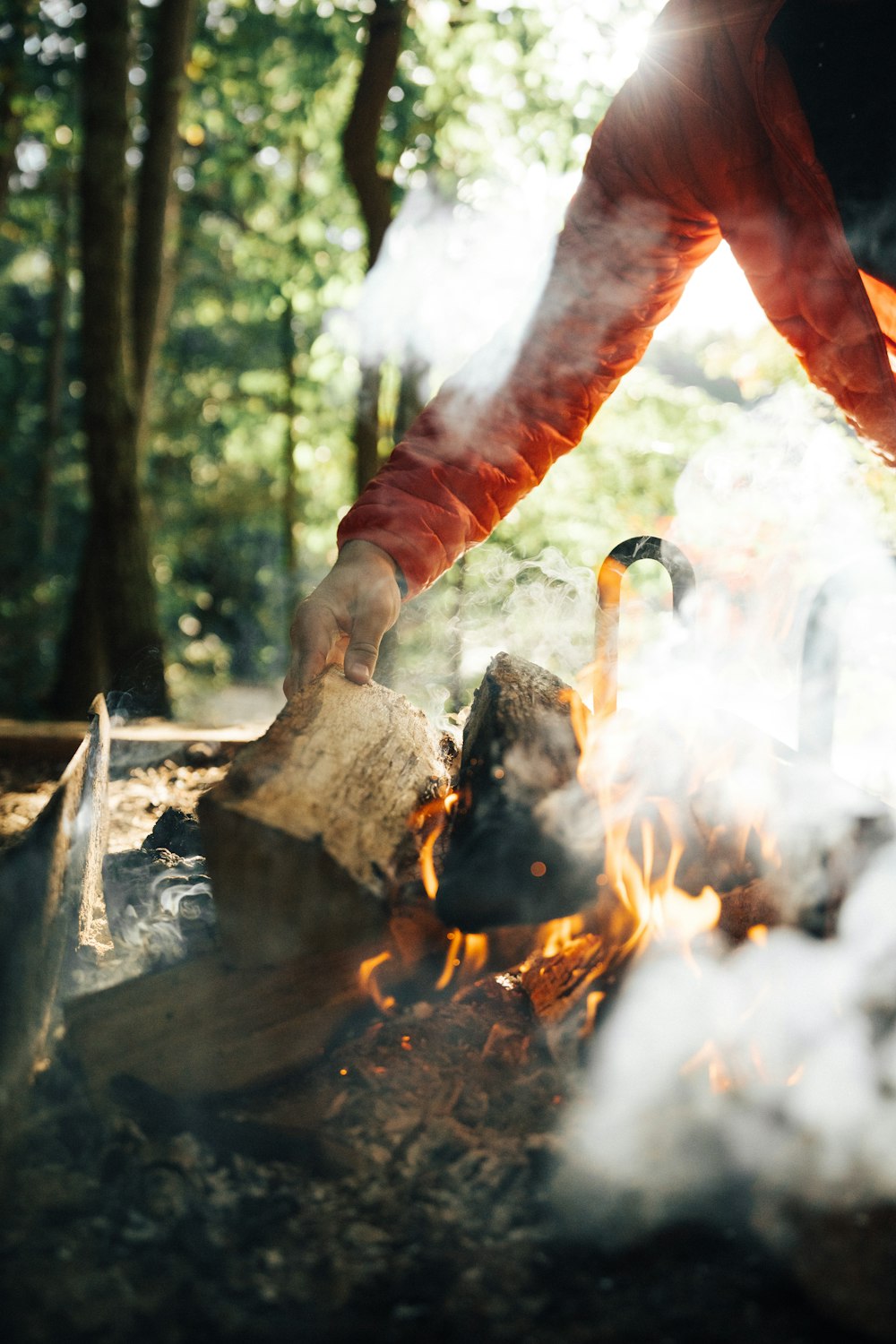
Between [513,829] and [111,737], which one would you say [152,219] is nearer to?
[111,737]

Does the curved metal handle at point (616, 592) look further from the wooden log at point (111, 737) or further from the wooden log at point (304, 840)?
the wooden log at point (111, 737)

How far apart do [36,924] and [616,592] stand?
1383mm

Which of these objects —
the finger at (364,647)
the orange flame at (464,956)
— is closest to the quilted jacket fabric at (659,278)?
the finger at (364,647)

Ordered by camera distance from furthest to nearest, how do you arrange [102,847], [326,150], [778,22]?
[326,150] < [102,847] < [778,22]

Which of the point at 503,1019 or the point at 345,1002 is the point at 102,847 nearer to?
the point at 345,1002

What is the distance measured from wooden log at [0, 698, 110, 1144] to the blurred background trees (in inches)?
43.0

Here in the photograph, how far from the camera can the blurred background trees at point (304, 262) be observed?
5902 mm

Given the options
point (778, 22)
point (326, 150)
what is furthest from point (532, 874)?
point (326, 150)

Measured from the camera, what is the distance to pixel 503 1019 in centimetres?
186

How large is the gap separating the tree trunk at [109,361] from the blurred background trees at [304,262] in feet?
0.05

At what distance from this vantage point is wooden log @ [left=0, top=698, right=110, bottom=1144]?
56.6 inches

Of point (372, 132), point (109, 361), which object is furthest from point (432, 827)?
point (372, 132)

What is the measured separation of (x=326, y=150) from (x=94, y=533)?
6108 millimetres

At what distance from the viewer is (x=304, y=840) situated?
60.4 inches
